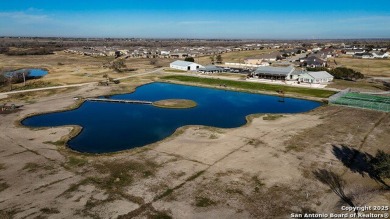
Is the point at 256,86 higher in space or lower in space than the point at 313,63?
lower

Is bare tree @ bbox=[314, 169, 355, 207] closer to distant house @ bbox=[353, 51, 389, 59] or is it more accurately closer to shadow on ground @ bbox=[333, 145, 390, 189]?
shadow on ground @ bbox=[333, 145, 390, 189]

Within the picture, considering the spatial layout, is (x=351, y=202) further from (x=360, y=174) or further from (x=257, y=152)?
(x=257, y=152)

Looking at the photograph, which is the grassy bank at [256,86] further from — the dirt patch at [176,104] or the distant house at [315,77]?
the dirt patch at [176,104]

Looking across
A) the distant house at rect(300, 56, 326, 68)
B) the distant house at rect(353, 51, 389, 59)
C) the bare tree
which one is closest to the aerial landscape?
the bare tree

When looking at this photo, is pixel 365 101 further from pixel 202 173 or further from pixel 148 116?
pixel 202 173

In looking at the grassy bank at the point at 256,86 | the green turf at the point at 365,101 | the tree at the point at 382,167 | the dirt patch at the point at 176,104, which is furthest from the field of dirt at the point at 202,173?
the grassy bank at the point at 256,86

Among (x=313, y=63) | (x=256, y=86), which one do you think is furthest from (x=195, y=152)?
(x=313, y=63)
